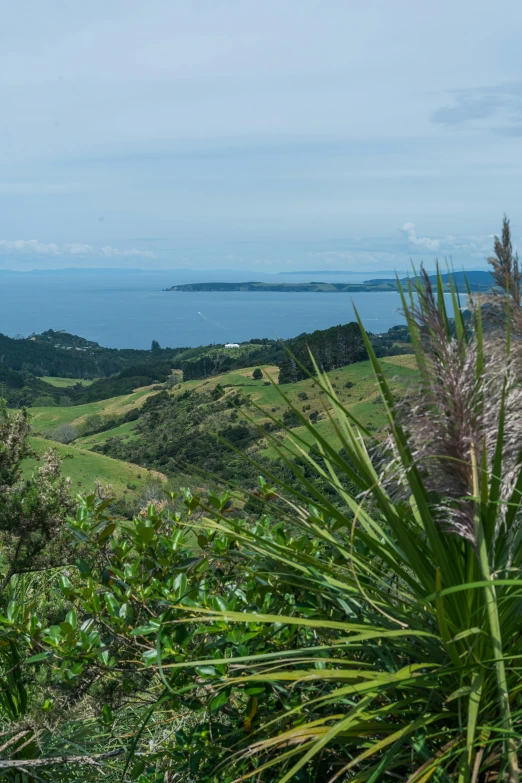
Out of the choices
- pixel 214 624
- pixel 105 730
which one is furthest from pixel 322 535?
pixel 105 730

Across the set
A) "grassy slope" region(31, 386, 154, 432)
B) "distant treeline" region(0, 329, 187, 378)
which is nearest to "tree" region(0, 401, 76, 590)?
"grassy slope" region(31, 386, 154, 432)

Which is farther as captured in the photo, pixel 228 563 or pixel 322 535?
pixel 228 563

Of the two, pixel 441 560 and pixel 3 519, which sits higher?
pixel 441 560

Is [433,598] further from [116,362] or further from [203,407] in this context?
[116,362]

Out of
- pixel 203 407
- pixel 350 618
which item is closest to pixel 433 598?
pixel 350 618

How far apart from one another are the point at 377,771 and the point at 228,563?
140 cm

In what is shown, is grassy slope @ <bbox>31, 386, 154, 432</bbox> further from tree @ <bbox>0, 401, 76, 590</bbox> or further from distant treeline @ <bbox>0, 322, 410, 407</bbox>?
tree @ <bbox>0, 401, 76, 590</bbox>

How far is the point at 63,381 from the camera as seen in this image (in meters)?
103

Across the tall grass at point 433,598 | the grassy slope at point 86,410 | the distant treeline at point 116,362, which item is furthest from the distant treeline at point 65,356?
the tall grass at point 433,598

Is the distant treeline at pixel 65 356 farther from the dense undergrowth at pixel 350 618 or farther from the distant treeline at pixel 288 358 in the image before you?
the dense undergrowth at pixel 350 618

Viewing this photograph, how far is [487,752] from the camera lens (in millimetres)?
1600

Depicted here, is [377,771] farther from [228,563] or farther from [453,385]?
[228,563]

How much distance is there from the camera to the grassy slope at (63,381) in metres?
98.6

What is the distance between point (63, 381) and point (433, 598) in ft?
349
